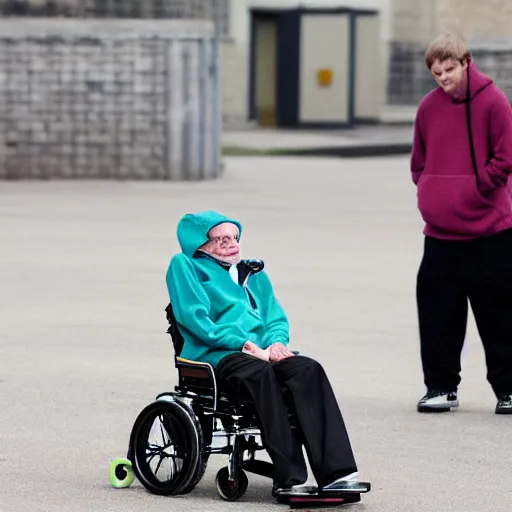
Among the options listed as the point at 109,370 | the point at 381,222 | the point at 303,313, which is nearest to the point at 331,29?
the point at 381,222

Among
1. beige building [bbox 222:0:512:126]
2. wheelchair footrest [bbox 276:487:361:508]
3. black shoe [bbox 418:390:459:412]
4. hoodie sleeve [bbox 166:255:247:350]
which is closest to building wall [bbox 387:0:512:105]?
beige building [bbox 222:0:512:126]

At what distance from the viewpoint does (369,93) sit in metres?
37.1

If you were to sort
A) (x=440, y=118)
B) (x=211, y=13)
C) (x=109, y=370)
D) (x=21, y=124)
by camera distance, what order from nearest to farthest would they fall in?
(x=440, y=118)
(x=109, y=370)
(x=21, y=124)
(x=211, y=13)

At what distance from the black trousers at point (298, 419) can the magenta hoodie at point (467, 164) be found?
1.94 metres

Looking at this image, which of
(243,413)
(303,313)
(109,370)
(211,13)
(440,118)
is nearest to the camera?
(243,413)

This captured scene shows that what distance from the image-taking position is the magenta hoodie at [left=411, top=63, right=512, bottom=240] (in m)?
7.76

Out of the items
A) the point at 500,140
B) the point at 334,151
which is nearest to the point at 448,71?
the point at 500,140

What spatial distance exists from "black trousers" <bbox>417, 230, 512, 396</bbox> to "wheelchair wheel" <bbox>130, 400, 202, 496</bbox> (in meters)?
2.07

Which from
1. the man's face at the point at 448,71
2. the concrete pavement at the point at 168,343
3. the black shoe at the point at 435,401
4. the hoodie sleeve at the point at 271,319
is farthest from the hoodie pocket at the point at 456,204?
the hoodie sleeve at the point at 271,319

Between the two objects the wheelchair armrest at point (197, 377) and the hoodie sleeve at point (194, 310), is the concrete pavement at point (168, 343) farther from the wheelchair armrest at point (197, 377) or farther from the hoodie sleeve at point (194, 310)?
the hoodie sleeve at point (194, 310)

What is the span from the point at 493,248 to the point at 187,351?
2023 mm

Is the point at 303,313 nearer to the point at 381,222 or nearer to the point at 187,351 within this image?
the point at 187,351

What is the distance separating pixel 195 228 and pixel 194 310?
0.31 m

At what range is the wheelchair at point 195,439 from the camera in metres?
6.15
